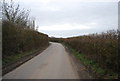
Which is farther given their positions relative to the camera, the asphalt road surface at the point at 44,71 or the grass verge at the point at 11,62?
the grass verge at the point at 11,62

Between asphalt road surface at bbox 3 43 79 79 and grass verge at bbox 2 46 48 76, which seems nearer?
asphalt road surface at bbox 3 43 79 79

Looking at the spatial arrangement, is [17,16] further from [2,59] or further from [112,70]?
[112,70]

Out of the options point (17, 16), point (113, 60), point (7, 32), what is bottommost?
point (113, 60)

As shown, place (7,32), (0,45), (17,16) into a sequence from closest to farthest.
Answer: (0,45)
(7,32)
(17,16)

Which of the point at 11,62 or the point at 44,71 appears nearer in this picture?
the point at 44,71

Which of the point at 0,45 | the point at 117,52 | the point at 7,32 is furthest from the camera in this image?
the point at 7,32

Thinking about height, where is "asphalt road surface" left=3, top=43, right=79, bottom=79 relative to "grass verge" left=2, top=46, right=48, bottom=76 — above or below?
below

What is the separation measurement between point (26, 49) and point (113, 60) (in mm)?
19202

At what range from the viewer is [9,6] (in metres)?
38.3

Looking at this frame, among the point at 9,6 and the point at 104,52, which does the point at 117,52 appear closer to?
the point at 104,52

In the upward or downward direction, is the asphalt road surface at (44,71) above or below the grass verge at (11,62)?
below

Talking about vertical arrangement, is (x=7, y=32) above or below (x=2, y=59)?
above

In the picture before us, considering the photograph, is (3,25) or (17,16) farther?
(17,16)

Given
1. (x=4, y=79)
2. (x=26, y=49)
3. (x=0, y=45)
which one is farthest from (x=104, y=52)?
(x=26, y=49)
